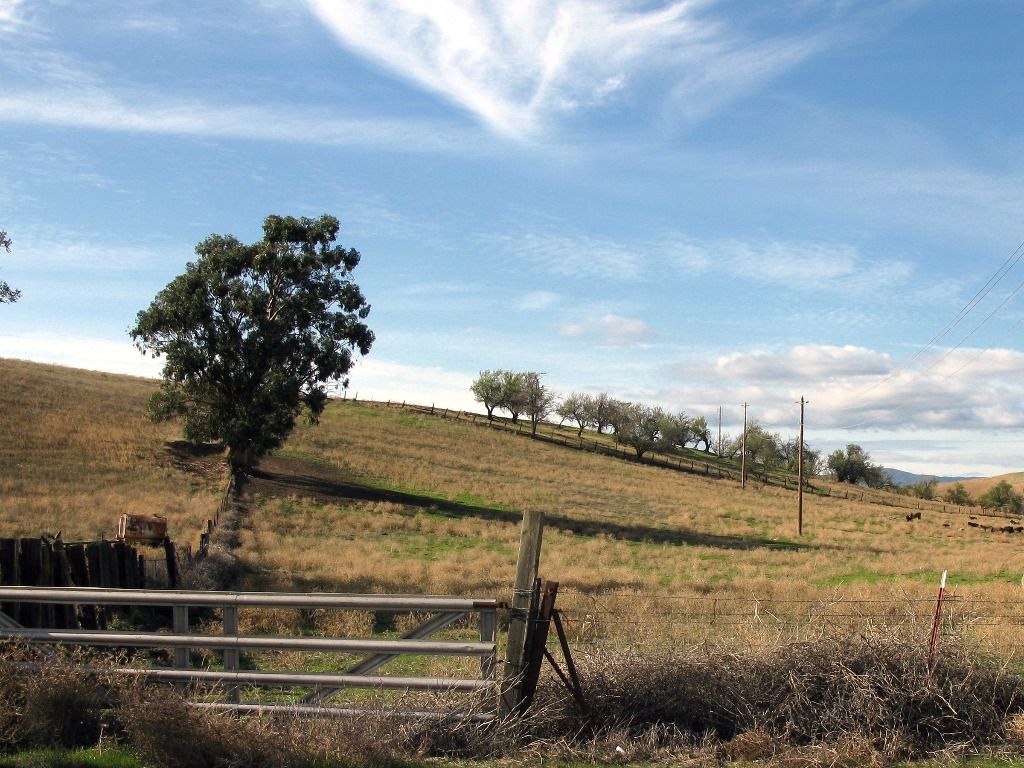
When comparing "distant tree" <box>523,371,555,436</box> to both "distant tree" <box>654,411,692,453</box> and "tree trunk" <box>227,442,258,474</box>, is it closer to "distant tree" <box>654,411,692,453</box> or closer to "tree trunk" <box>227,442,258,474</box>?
"distant tree" <box>654,411,692,453</box>

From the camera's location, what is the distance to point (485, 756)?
7.09 meters

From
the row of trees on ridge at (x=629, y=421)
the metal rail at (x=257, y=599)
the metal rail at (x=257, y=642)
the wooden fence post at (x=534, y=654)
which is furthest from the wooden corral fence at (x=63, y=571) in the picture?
the row of trees on ridge at (x=629, y=421)

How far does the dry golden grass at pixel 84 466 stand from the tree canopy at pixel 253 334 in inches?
138

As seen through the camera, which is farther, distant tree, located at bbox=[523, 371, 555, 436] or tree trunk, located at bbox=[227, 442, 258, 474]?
distant tree, located at bbox=[523, 371, 555, 436]

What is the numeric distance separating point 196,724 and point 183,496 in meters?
34.6

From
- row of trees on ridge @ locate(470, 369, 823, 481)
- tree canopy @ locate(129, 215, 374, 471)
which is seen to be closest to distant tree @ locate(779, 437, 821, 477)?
row of trees on ridge @ locate(470, 369, 823, 481)

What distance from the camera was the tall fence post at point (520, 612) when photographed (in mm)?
7371

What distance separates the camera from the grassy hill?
23484mm

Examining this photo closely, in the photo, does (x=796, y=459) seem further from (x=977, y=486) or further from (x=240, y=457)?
(x=240, y=457)

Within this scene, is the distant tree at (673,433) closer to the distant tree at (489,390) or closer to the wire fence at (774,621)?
the distant tree at (489,390)

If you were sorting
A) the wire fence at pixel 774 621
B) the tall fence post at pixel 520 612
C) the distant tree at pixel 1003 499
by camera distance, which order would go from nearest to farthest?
the tall fence post at pixel 520 612 < the wire fence at pixel 774 621 < the distant tree at pixel 1003 499

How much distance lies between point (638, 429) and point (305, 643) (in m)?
104

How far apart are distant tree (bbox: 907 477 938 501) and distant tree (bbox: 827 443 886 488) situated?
21.6ft

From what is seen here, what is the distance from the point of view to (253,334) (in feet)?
151
